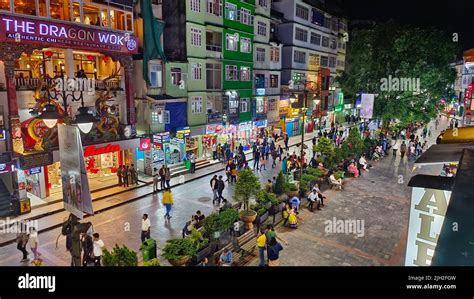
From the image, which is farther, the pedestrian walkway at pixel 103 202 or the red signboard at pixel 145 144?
the red signboard at pixel 145 144

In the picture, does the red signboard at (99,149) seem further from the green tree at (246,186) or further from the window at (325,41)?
the window at (325,41)

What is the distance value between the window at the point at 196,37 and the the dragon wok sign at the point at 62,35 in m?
6.05

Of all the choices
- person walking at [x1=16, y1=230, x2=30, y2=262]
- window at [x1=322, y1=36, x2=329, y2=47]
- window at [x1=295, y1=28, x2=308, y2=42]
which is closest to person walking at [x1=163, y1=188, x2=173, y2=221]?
person walking at [x1=16, y1=230, x2=30, y2=262]

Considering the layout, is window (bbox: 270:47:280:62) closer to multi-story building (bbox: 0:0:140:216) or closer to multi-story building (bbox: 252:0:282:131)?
multi-story building (bbox: 252:0:282:131)

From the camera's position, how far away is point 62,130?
940cm

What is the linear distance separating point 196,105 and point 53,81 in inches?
458

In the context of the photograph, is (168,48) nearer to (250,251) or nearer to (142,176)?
(142,176)

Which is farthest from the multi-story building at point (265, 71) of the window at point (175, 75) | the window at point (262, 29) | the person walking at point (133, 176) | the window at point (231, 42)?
the person walking at point (133, 176)

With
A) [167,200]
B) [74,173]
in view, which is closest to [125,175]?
[167,200]

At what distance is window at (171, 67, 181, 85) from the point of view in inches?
1039

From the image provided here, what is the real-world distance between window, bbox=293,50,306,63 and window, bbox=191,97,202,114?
61.7ft

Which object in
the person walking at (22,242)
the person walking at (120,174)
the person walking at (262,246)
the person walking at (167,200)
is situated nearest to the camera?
the person walking at (262,246)

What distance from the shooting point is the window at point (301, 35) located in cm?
4322

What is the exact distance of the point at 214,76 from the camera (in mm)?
30656
